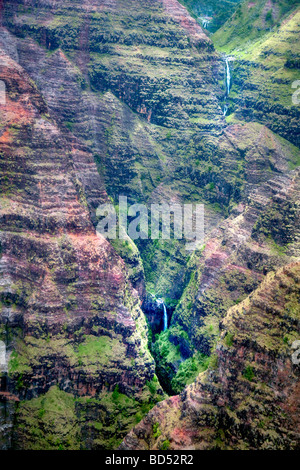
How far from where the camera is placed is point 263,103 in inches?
3169

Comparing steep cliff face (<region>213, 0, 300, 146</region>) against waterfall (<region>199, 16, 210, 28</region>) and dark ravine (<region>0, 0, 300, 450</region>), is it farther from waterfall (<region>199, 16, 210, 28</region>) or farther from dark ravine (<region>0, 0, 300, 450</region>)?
waterfall (<region>199, 16, 210, 28</region>)

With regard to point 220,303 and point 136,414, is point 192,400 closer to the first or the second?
point 136,414

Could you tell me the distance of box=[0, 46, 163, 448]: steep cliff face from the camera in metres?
49.5

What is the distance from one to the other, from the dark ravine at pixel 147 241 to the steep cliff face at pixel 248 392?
0.10 metres

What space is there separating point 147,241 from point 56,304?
1165 inches

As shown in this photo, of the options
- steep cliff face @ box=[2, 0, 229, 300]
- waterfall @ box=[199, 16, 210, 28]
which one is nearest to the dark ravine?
steep cliff face @ box=[2, 0, 229, 300]

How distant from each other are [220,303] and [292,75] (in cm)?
3610

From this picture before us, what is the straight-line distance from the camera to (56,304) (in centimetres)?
5153

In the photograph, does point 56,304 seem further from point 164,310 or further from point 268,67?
point 268,67

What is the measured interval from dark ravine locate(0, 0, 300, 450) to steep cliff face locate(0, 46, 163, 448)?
0.13 metres

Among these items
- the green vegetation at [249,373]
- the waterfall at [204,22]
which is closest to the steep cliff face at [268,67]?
the waterfall at [204,22]

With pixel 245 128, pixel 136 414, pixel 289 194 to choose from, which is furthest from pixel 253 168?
pixel 136 414

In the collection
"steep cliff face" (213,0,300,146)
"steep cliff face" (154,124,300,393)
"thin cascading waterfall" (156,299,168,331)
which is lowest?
"thin cascading waterfall" (156,299,168,331)

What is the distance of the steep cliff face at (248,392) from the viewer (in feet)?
126
